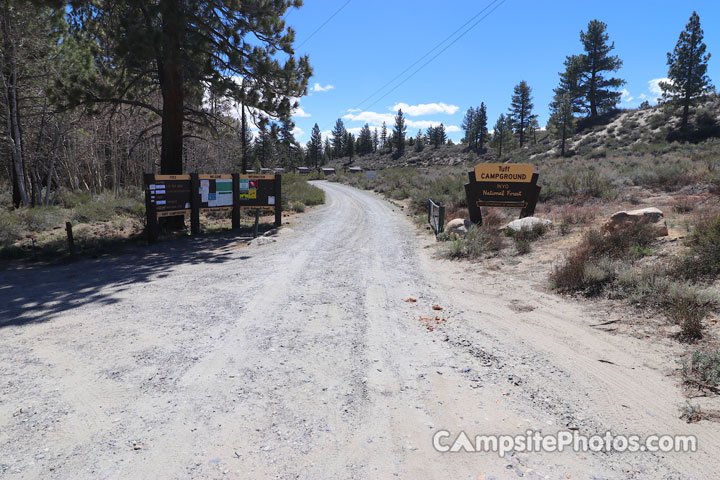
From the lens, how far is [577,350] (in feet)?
16.3

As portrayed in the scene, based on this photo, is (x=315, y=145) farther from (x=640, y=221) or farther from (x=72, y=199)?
(x=640, y=221)

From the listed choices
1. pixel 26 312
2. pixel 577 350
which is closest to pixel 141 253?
pixel 26 312

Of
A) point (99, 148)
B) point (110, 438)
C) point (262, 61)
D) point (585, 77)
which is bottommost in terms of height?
point (110, 438)

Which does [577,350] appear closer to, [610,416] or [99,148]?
[610,416]

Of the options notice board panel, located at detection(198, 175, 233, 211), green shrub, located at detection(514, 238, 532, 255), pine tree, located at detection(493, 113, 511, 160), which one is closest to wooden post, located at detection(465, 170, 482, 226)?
green shrub, located at detection(514, 238, 532, 255)

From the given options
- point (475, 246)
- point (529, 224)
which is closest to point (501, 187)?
point (529, 224)

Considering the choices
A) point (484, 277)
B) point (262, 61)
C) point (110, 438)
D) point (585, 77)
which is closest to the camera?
point (110, 438)

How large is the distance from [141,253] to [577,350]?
11.3m

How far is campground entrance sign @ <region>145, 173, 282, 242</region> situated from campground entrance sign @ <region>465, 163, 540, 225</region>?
25.3ft

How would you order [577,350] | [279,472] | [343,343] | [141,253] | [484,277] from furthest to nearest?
[141,253]
[484,277]
[343,343]
[577,350]
[279,472]

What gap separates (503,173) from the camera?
43.4 ft

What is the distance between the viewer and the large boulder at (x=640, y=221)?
27.0ft

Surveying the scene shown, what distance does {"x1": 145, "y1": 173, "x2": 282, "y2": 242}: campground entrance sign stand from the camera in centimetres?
1323

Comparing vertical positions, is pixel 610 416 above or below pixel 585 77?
below
